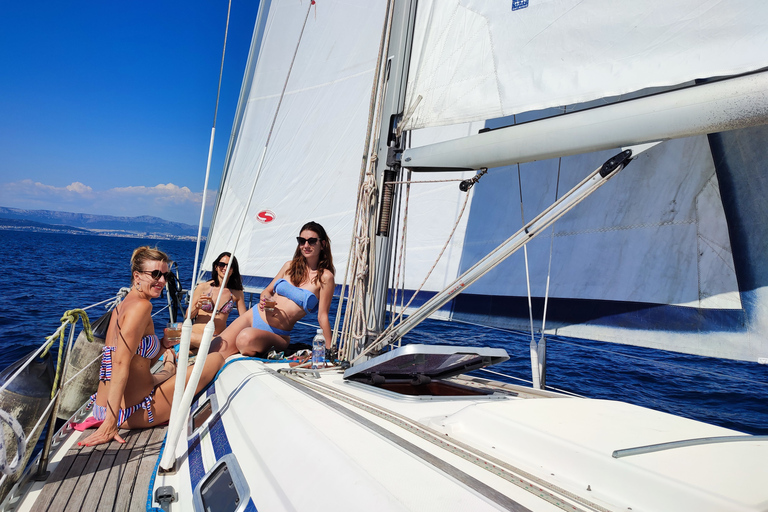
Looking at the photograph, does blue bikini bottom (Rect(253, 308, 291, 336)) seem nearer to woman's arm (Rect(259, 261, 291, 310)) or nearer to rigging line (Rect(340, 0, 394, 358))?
woman's arm (Rect(259, 261, 291, 310))

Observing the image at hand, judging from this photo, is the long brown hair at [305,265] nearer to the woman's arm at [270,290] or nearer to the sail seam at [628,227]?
the woman's arm at [270,290]

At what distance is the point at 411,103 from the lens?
309cm

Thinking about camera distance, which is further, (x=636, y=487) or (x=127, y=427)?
(x=127, y=427)

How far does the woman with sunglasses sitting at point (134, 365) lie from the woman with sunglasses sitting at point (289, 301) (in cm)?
96

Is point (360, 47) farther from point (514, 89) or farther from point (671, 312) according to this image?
point (671, 312)

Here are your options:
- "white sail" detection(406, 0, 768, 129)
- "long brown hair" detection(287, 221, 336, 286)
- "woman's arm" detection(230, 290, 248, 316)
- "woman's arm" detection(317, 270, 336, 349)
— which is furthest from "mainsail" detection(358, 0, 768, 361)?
"woman's arm" detection(230, 290, 248, 316)

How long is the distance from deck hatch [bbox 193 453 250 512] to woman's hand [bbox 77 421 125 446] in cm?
104

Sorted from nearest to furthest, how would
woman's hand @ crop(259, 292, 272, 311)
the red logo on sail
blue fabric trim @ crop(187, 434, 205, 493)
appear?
blue fabric trim @ crop(187, 434, 205, 493)
woman's hand @ crop(259, 292, 272, 311)
the red logo on sail

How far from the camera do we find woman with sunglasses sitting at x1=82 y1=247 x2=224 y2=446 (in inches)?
98.9

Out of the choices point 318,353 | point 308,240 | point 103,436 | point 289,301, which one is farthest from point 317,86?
point 103,436

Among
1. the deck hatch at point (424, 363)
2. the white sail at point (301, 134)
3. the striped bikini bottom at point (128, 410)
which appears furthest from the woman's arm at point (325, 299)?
the white sail at point (301, 134)

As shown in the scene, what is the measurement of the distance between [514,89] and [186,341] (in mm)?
2152

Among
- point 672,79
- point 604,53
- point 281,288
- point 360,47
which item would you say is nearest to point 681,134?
point 672,79

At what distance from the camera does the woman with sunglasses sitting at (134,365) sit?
2.51 metres
